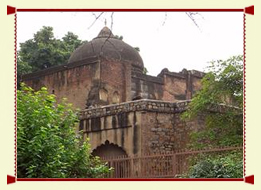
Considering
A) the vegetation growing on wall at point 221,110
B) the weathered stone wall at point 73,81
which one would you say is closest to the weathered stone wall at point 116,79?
the weathered stone wall at point 73,81

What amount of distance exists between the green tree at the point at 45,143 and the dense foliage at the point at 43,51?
13.1 metres

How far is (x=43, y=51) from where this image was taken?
25.0m

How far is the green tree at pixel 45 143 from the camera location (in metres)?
8.59

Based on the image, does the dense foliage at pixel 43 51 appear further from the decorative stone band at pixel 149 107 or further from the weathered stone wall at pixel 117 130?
the decorative stone band at pixel 149 107

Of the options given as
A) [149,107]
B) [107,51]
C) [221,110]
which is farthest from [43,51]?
[221,110]

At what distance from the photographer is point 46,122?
905 centimetres

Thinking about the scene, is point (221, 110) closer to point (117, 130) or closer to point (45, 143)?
point (117, 130)

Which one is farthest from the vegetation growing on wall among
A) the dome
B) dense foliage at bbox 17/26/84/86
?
dense foliage at bbox 17/26/84/86

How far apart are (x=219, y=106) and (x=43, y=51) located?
12.5m

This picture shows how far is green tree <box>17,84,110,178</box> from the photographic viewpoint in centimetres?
859

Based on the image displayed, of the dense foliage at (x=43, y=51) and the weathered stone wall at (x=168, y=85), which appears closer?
the weathered stone wall at (x=168, y=85)

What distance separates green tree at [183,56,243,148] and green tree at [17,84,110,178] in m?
4.26

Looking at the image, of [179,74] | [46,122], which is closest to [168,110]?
[46,122]

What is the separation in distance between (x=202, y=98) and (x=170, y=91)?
8.46 meters
